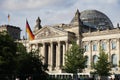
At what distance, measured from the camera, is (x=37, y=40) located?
12056cm

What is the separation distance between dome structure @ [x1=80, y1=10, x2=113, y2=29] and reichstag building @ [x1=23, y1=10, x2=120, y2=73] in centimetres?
45

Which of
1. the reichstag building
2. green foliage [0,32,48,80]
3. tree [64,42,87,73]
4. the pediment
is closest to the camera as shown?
green foliage [0,32,48,80]

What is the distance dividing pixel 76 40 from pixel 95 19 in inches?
835

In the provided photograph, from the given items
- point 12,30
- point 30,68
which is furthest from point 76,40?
point 30,68

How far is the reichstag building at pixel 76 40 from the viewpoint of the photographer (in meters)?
104

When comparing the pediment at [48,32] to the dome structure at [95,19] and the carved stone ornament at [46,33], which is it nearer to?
the carved stone ornament at [46,33]

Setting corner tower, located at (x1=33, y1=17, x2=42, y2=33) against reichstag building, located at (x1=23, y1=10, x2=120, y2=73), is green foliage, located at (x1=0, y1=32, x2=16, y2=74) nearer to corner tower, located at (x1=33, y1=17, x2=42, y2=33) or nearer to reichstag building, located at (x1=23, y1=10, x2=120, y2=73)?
reichstag building, located at (x1=23, y1=10, x2=120, y2=73)

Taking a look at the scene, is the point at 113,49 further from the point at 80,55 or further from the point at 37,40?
the point at 37,40

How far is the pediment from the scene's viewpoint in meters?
113

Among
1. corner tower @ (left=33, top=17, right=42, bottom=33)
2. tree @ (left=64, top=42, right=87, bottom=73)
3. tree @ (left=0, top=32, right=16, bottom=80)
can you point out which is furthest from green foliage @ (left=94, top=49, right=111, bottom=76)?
corner tower @ (left=33, top=17, right=42, bottom=33)

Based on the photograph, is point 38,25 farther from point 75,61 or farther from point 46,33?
point 75,61

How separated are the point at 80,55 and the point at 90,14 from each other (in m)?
43.8

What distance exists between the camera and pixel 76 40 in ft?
368

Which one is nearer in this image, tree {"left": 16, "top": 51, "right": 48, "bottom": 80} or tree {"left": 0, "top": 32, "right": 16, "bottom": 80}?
tree {"left": 0, "top": 32, "right": 16, "bottom": 80}
